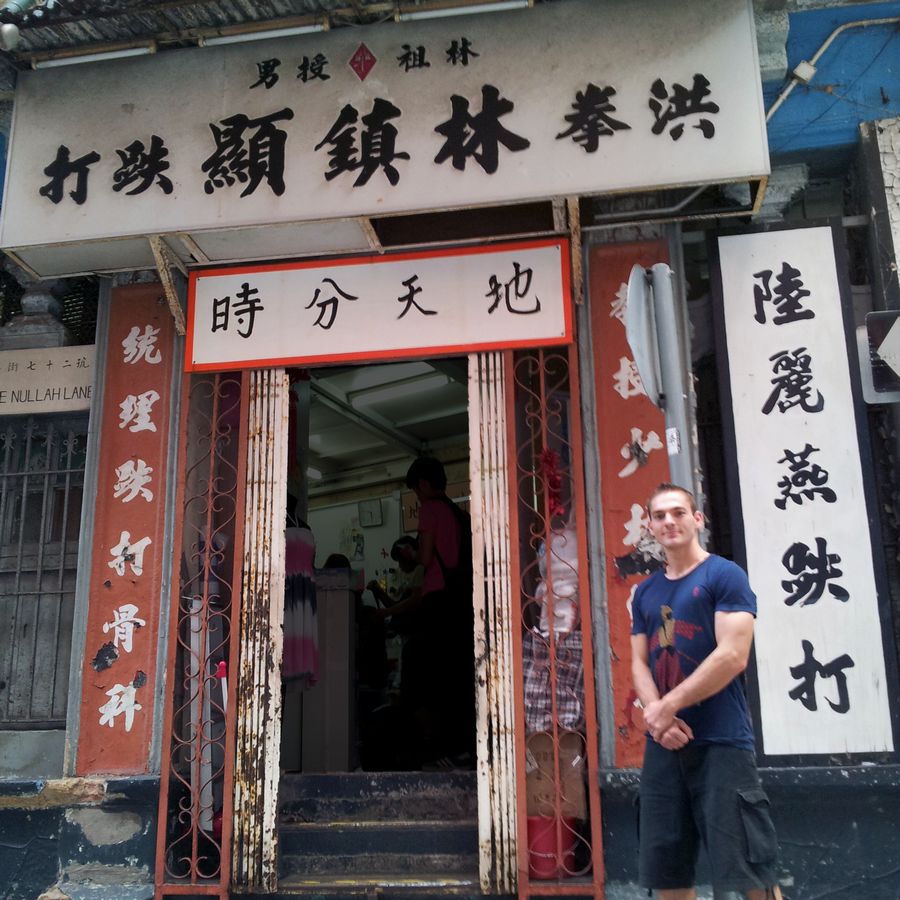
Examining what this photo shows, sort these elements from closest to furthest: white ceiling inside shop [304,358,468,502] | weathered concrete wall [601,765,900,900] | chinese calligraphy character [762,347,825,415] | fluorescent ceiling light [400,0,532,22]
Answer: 1. weathered concrete wall [601,765,900,900]
2. fluorescent ceiling light [400,0,532,22]
3. chinese calligraphy character [762,347,825,415]
4. white ceiling inside shop [304,358,468,502]

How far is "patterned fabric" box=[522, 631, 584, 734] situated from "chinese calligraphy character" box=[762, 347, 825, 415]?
1.65m

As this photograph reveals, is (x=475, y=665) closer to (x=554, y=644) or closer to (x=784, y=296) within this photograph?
(x=554, y=644)

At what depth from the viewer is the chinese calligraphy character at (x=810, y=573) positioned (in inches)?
187

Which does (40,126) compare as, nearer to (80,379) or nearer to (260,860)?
(80,379)

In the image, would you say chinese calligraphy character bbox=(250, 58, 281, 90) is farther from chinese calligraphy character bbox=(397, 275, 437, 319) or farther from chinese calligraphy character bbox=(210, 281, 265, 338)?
chinese calligraphy character bbox=(397, 275, 437, 319)

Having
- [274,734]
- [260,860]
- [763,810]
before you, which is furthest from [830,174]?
[260,860]

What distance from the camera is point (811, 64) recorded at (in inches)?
208

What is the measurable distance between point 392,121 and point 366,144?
179mm

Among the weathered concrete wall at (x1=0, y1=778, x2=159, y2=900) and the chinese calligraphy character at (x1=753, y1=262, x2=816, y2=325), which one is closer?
the weathered concrete wall at (x1=0, y1=778, x2=159, y2=900)

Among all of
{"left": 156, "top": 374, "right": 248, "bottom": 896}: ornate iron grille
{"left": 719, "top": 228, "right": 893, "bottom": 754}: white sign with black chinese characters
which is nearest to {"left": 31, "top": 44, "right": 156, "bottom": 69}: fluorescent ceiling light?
{"left": 156, "top": 374, "right": 248, "bottom": 896}: ornate iron grille

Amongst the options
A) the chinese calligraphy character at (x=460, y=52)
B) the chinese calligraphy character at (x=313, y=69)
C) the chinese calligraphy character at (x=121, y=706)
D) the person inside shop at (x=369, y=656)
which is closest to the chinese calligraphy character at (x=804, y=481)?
the chinese calligraphy character at (x=460, y=52)

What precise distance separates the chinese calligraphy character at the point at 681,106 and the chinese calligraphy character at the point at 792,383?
1.28 m

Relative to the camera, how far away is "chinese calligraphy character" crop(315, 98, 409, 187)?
4770 millimetres

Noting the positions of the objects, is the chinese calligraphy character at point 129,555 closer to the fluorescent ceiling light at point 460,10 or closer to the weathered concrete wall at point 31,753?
the weathered concrete wall at point 31,753
